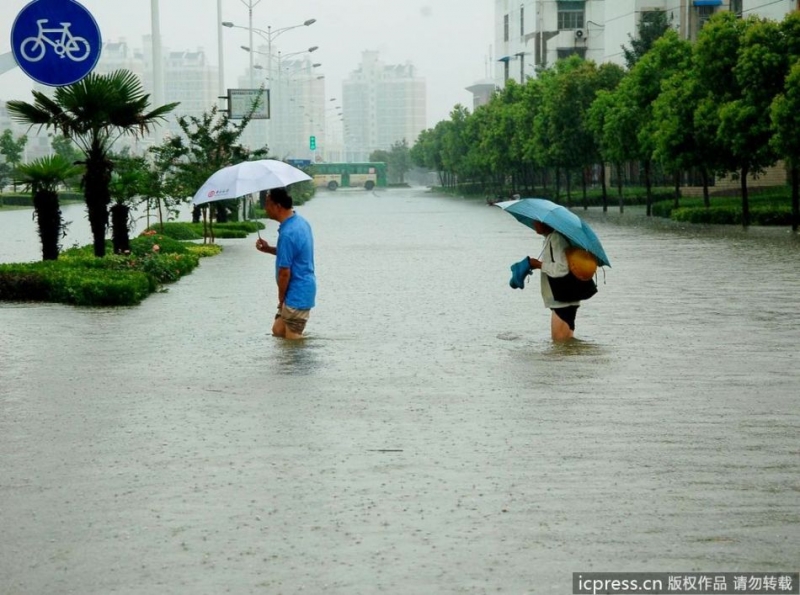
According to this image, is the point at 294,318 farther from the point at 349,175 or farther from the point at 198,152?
the point at 349,175

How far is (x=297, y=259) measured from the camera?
13.1 metres

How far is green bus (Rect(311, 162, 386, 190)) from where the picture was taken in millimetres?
138375

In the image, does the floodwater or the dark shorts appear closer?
the floodwater

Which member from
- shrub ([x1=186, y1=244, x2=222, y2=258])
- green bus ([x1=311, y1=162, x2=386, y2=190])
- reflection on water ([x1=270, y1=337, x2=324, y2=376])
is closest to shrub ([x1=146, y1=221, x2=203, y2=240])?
shrub ([x1=186, y1=244, x2=222, y2=258])

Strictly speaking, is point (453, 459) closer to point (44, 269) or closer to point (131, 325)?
point (131, 325)

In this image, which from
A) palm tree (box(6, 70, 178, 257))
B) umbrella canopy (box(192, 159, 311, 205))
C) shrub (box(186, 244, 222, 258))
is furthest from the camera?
shrub (box(186, 244, 222, 258))

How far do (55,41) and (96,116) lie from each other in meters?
9.37

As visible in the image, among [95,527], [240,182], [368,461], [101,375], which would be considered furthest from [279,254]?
[95,527]

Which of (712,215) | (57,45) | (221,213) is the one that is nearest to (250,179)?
(57,45)

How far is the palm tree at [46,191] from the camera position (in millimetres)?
20719

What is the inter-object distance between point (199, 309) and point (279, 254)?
4073 mm

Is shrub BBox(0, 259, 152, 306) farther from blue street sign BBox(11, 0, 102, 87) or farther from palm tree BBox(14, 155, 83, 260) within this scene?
blue street sign BBox(11, 0, 102, 87)

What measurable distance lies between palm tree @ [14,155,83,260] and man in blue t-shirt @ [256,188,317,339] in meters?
8.39

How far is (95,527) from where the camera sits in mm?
6340
